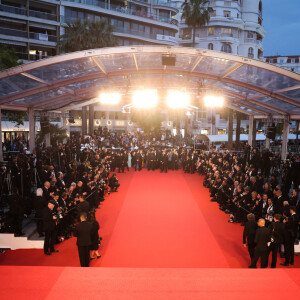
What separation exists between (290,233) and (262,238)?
116 centimetres

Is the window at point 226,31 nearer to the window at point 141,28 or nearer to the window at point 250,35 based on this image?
the window at point 250,35

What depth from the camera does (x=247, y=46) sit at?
183 ft

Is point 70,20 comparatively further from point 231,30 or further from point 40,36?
point 231,30

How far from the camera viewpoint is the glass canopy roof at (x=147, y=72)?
932 centimetres

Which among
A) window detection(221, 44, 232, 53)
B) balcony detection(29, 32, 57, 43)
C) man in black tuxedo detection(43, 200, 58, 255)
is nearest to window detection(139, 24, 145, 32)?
balcony detection(29, 32, 57, 43)

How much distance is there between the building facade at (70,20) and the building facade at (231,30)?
606 cm

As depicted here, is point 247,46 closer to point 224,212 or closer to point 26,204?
point 224,212

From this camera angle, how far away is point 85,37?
27.7 m

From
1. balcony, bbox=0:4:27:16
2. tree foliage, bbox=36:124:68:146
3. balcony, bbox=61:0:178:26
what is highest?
balcony, bbox=61:0:178:26

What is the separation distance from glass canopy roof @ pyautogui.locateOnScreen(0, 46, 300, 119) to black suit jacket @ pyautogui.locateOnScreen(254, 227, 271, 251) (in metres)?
5.56

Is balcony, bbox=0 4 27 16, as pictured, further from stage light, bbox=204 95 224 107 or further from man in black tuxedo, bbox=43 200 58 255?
man in black tuxedo, bbox=43 200 58 255

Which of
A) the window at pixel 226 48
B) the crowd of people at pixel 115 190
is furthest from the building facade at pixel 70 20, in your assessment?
the crowd of people at pixel 115 190

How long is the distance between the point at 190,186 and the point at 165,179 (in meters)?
2.31

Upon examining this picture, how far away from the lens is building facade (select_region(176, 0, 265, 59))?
5262 centimetres
